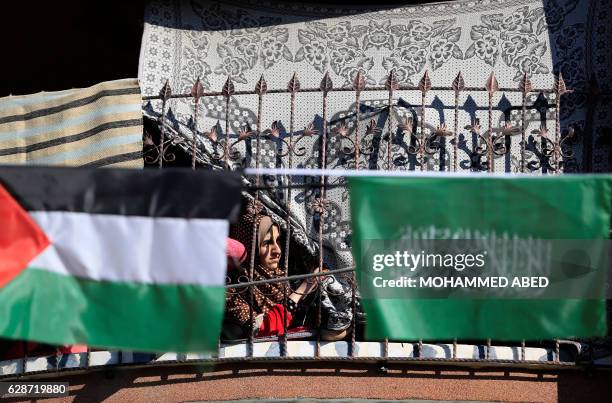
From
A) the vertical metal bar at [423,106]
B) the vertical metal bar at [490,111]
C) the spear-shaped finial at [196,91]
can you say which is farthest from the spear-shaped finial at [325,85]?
the vertical metal bar at [490,111]

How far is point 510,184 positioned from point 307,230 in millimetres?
2481

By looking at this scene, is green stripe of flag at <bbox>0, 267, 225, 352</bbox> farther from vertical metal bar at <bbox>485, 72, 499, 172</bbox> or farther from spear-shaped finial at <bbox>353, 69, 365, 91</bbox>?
vertical metal bar at <bbox>485, 72, 499, 172</bbox>

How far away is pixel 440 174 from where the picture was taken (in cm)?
676

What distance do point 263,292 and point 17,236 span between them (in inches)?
99.4

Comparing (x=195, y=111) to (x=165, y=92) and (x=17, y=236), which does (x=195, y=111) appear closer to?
(x=165, y=92)

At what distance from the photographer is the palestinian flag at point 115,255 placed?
21.7ft

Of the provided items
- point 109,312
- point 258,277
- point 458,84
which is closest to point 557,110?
point 458,84

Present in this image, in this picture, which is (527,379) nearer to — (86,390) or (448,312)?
(448,312)

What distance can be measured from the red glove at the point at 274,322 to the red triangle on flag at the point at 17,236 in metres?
2.32

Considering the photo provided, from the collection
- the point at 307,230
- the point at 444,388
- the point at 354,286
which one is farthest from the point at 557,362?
the point at 307,230

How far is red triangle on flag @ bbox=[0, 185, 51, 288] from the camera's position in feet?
22.1

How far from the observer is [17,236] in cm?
677

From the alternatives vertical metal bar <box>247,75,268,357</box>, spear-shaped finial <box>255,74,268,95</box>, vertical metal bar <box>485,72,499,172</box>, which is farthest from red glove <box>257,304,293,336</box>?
vertical metal bar <box>485,72,499,172</box>

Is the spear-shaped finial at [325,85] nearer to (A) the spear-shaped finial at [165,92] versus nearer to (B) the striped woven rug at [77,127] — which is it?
(A) the spear-shaped finial at [165,92]
